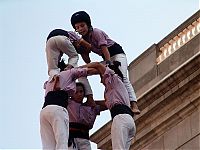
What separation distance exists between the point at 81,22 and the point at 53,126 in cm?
169

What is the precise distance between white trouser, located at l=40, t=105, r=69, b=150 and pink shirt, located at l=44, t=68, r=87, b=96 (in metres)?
0.32

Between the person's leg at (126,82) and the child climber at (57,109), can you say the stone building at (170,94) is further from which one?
the child climber at (57,109)

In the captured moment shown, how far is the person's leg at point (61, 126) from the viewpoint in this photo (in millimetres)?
14922

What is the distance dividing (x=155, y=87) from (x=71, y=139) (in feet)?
26.8

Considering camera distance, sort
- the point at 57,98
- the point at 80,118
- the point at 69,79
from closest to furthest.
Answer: the point at 57,98
the point at 69,79
the point at 80,118

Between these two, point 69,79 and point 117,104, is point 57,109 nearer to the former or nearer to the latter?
point 69,79

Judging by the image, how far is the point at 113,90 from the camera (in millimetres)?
15734

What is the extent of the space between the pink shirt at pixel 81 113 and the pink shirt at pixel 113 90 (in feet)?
1.14

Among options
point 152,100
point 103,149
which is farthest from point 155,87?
point 103,149

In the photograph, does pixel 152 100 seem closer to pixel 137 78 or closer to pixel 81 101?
pixel 137 78

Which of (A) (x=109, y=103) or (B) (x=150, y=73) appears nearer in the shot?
(A) (x=109, y=103)

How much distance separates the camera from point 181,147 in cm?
2309

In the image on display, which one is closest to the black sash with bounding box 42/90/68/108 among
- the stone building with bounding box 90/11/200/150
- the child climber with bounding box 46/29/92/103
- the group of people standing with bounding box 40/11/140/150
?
the group of people standing with bounding box 40/11/140/150

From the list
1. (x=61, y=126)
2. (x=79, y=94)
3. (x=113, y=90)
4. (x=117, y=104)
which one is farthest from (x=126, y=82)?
(x=61, y=126)
